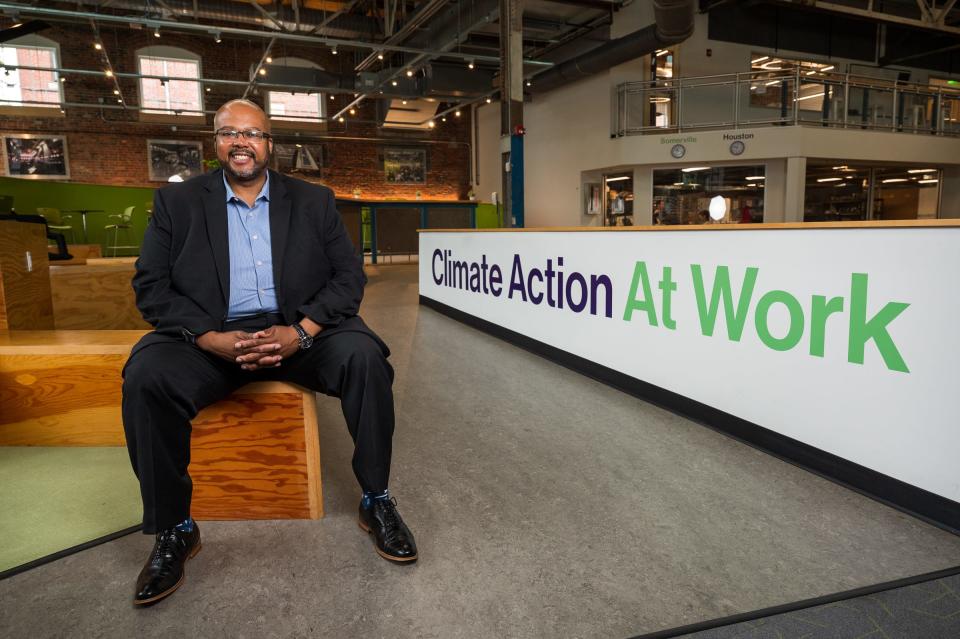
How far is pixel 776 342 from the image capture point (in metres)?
2.33

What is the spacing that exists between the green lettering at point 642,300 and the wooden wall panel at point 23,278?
300 cm

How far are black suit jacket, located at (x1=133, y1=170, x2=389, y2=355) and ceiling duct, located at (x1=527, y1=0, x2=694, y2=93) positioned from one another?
8969 millimetres

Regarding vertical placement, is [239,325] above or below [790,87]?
below

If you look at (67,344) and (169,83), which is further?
(169,83)

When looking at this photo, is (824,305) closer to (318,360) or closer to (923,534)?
(923,534)

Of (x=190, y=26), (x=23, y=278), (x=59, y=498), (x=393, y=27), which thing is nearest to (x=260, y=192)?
(x=59, y=498)

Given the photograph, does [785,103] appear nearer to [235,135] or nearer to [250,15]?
[250,15]

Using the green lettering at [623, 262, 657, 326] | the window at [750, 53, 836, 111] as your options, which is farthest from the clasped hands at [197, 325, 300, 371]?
the window at [750, 53, 836, 111]

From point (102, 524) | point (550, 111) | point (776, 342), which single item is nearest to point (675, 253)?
point (776, 342)

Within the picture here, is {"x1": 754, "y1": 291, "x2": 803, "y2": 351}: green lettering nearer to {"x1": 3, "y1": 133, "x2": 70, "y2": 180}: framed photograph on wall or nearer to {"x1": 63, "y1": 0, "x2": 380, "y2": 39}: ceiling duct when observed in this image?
{"x1": 63, "y1": 0, "x2": 380, "y2": 39}: ceiling duct

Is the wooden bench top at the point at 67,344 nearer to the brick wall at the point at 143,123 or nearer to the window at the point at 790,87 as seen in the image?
the window at the point at 790,87

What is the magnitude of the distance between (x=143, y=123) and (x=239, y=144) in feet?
50.6

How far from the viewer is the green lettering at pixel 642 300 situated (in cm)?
305

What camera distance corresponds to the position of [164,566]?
1.51 meters
